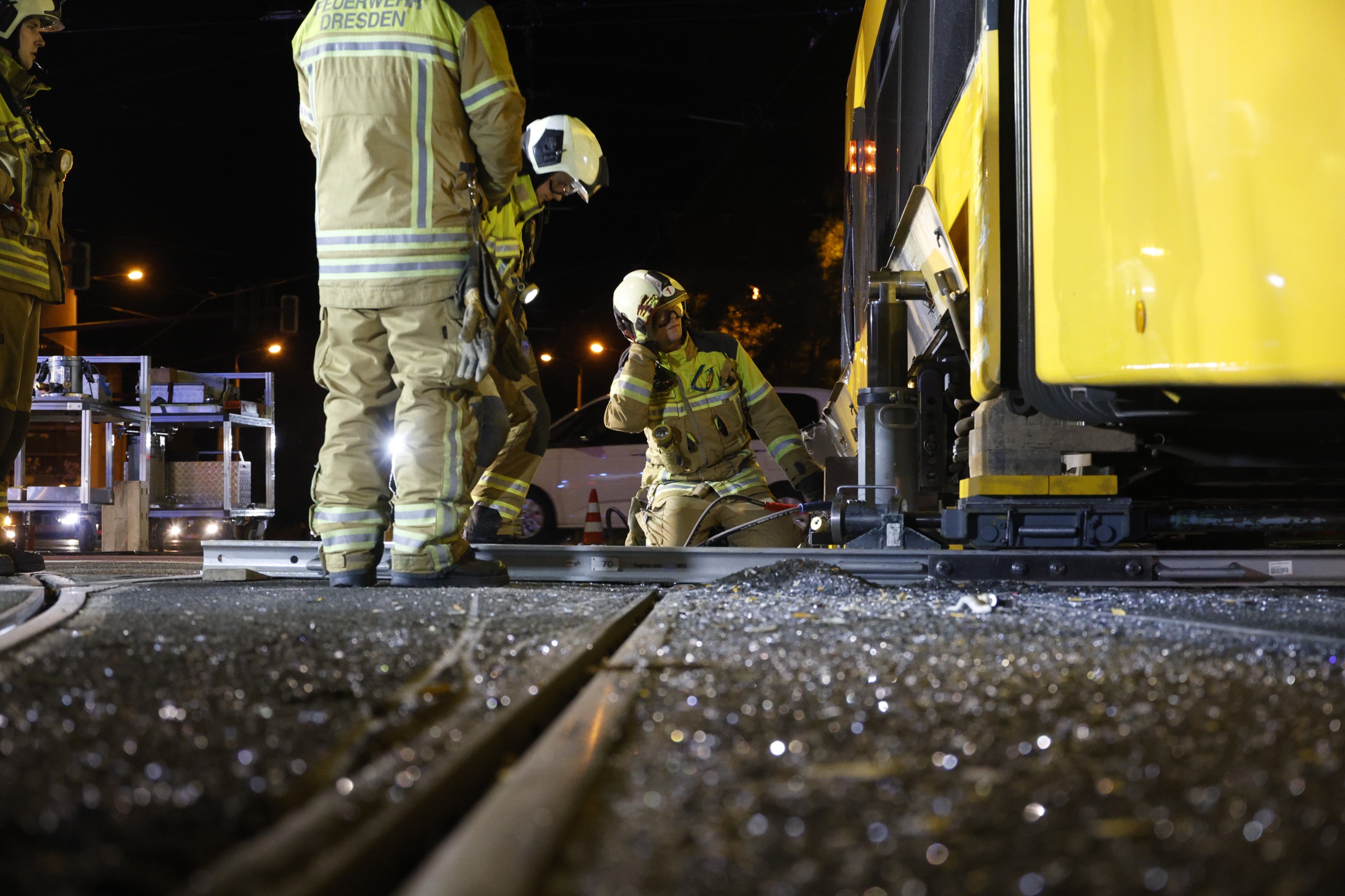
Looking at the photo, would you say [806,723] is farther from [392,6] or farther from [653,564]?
[392,6]

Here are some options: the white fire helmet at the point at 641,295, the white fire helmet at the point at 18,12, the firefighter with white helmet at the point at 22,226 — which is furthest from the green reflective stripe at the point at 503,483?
the white fire helmet at the point at 18,12

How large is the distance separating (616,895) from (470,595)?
A: 2.19 m

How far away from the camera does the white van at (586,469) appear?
11000 mm

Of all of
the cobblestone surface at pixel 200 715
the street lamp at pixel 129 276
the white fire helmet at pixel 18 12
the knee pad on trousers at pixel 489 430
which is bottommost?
the cobblestone surface at pixel 200 715

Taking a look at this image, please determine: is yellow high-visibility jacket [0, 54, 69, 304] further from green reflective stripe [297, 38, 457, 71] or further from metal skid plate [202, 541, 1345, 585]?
green reflective stripe [297, 38, 457, 71]

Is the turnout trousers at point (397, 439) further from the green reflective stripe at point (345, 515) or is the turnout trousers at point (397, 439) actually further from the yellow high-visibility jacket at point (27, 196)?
the yellow high-visibility jacket at point (27, 196)

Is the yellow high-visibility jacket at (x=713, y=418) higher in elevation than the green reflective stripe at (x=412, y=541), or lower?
higher

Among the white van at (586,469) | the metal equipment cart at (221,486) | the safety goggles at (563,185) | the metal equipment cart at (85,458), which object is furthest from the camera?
the white van at (586,469)

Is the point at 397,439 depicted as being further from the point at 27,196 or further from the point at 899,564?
the point at 27,196

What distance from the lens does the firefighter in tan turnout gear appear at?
11.1 feet

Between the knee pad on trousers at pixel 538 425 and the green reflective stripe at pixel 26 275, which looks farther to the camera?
the knee pad on trousers at pixel 538 425

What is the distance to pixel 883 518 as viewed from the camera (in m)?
3.70

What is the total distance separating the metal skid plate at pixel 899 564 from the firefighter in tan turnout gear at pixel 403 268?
513 mm

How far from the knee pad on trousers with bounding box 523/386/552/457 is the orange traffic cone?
13.9 feet
